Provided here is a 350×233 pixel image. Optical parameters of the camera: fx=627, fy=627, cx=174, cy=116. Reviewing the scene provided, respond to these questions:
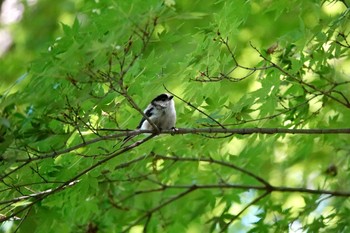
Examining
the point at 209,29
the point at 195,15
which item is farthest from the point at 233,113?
the point at 195,15

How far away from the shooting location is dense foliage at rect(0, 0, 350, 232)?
274cm

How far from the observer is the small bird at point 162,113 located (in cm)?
380

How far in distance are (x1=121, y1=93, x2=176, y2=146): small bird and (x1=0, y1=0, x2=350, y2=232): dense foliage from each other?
0.07 meters

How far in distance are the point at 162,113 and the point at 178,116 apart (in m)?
0.10

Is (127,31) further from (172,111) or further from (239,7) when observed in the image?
(172,111)

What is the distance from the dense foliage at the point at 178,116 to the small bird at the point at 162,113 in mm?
70

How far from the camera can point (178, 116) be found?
3865mm

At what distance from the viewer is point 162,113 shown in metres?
3.87

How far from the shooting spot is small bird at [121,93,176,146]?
3803 millimetres

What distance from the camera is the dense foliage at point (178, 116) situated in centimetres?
274

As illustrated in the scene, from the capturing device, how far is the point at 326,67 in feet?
12.2

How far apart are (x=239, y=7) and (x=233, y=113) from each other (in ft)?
1.93

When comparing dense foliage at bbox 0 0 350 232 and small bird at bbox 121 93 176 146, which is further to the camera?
small bird at bbox 121 93 176 146

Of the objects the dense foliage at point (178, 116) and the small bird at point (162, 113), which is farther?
the small bird at point (162, 113)
